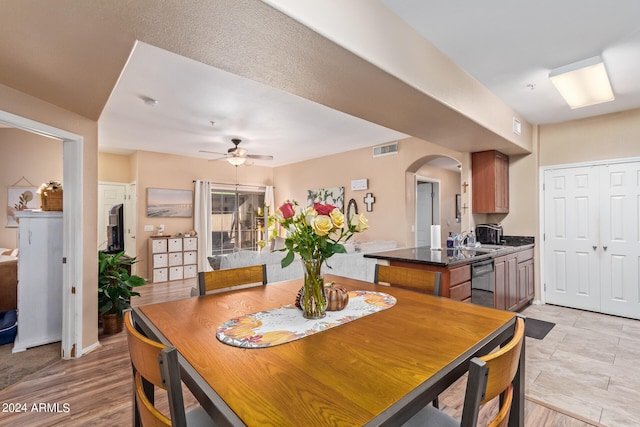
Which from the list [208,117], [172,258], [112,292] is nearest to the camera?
[112,292]

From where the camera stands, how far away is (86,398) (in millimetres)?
2207

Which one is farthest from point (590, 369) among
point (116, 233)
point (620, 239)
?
point (116, 233)

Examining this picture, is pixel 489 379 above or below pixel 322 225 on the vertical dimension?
below

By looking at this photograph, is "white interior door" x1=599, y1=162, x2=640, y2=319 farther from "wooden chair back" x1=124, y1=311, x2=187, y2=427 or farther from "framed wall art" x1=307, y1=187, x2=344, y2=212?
"wooden chair back" x1=124, y1=311, x2=187, y2=427

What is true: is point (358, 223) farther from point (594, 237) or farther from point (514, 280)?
point (594, 237)

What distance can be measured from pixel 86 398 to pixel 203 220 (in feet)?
16.7

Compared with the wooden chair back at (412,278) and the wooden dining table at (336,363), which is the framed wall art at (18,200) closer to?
the wooden dining table at (336,363)

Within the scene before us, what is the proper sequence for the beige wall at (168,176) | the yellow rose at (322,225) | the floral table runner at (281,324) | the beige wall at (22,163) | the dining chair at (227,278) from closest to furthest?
the floral table runner at (281,324)
the yellow rose at (322,225)
the dining chair at (227,278)
the beige wall at (22,163)
the beige wall at (168,176)

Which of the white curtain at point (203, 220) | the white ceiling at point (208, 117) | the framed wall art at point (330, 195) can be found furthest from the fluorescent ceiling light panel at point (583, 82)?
the white curtain at point (203, 220)

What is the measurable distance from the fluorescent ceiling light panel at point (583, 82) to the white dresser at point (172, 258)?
Answer: 6.42 m

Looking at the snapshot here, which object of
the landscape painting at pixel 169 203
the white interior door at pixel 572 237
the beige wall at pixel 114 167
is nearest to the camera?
the white interior door at pixel 572 237

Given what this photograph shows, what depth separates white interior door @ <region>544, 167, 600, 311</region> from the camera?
411 cm

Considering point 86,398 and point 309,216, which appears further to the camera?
point 86,398

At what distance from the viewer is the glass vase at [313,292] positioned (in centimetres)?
134
